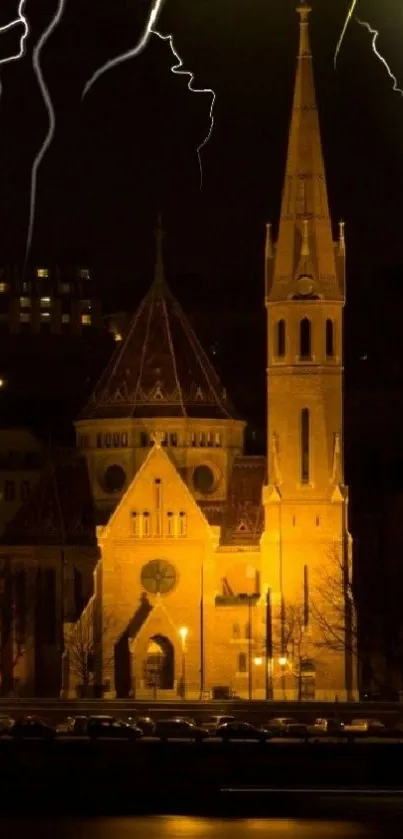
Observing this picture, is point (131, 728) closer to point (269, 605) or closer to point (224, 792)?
point (224, 792)

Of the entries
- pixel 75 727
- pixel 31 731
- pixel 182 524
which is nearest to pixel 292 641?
pixel 182 524

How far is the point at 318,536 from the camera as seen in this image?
557 ft

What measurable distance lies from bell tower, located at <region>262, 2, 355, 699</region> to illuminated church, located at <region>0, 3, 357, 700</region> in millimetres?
63

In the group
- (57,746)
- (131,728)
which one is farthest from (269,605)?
(57,746)

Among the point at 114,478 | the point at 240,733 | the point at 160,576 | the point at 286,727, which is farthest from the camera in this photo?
the point at 114,478

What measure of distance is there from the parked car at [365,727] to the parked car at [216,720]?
4446mm

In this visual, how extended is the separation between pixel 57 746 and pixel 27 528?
72.1 metres

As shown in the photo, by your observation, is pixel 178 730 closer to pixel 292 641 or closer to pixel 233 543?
pixel 292 641

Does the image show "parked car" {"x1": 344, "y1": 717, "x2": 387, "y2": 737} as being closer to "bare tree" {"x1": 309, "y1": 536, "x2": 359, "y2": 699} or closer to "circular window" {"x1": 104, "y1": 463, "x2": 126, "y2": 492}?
"bare tree" {"x1": 309, "y1": 536, "x2": 359, "y2": 699}

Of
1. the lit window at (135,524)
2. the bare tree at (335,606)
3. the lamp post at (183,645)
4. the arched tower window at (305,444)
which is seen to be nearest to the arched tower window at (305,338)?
the arched tower window at (305,444)

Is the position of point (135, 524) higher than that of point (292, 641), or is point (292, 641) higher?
point (135, 524)

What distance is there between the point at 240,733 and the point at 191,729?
6.33 meters

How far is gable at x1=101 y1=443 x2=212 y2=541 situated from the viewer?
17338cm

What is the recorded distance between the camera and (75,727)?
132000mm
